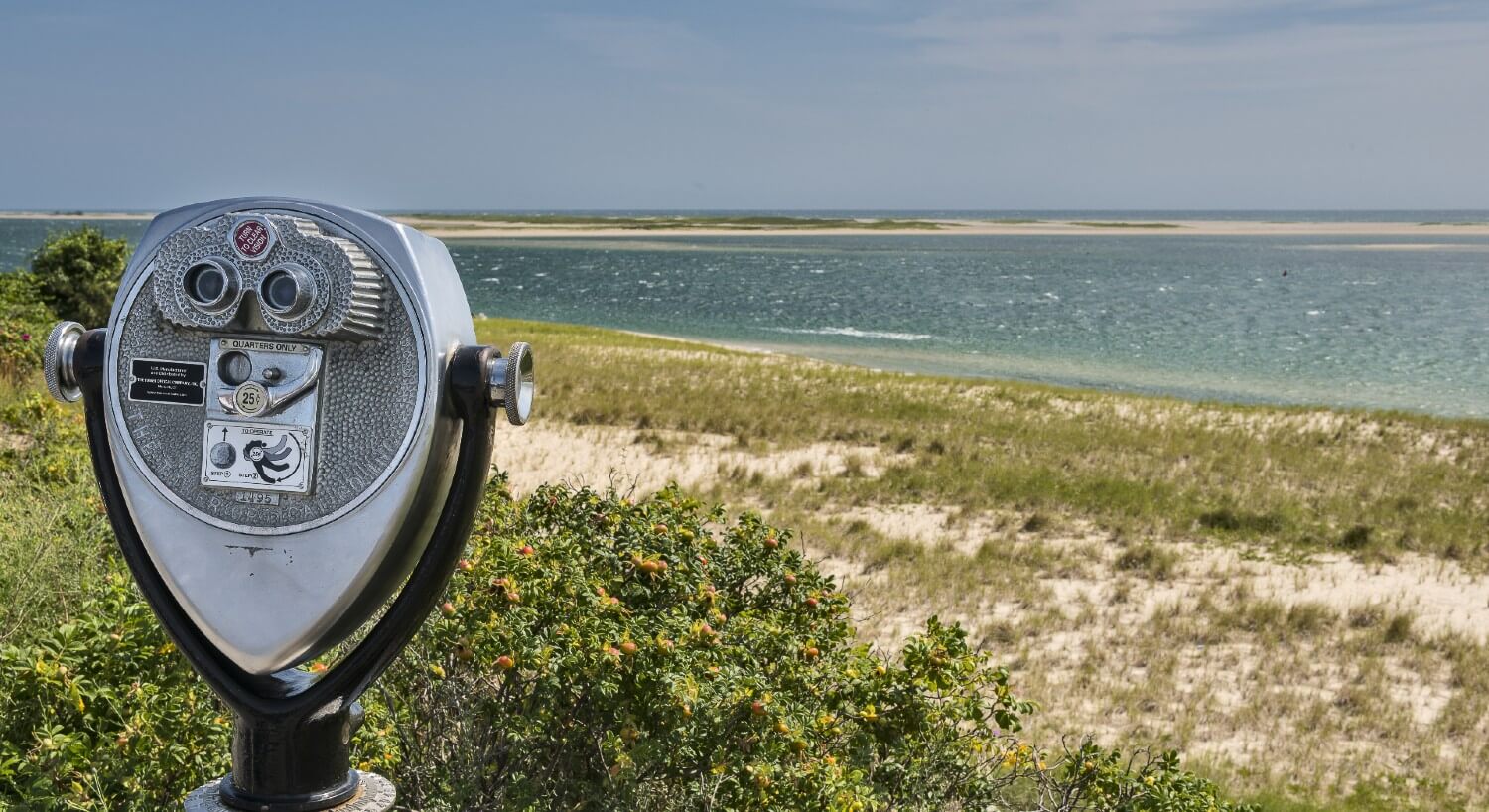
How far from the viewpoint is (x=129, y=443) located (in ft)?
6.41

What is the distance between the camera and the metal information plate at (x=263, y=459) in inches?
74.0

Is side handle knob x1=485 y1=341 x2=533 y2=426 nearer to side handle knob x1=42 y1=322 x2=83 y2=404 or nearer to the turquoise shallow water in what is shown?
side handle knob x1=42 y1=322 x2=83 y2=404

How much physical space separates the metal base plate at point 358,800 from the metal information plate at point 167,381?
0.69 meters

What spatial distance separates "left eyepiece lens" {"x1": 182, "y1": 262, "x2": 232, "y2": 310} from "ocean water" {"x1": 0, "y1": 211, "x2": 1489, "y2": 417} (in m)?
29.1

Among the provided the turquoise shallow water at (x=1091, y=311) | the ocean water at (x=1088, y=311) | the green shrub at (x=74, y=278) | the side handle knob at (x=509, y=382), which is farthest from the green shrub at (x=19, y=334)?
the turquoise shallow water at (x=1091, y=311)

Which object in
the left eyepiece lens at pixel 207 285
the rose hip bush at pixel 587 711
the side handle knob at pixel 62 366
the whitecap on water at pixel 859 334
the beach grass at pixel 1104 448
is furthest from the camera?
the whitecap on water at pixel 859 334

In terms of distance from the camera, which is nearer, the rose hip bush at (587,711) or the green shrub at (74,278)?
the rose hip bush at (587,711)

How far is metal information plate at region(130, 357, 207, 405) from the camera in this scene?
A: 1.92m

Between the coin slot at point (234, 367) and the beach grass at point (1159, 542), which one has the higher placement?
the coin slot at point (234, 367)

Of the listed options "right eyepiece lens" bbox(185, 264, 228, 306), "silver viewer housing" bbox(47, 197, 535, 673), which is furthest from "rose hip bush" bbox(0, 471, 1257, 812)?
"right eyepiece lens" bbox(185, 264, 228, 306)

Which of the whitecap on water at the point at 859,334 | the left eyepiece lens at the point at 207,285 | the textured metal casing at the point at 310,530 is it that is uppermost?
the left eyepiece lens at the point at 207,285

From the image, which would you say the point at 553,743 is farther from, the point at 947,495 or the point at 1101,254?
the point at 1101,254

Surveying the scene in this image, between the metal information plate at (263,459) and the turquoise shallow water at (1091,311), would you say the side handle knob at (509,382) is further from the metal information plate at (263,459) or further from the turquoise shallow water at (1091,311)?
the turquoise shallow water at (1091,311)

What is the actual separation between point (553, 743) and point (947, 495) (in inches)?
A: 370
